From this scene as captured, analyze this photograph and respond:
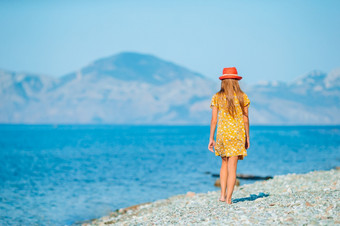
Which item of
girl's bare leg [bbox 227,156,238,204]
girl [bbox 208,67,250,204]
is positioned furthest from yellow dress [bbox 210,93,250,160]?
girl's bare leg [bbox 227,156,238,204]

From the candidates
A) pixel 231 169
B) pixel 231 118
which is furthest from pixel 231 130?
pixel 231 169

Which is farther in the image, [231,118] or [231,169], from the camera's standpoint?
[231,169]

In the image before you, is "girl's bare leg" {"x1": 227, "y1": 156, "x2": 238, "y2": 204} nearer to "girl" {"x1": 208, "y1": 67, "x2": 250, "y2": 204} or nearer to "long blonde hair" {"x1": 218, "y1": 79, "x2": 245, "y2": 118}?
"girl" {"x1": 208, "y1": 67, "x2": 250, "y2": 204}

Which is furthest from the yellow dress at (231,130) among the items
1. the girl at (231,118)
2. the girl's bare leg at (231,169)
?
the girl's bare leg at (231,169)

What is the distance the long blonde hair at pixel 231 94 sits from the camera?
974 cm

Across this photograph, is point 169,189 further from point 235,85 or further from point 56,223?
point 235,85

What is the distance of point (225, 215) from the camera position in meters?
9.00

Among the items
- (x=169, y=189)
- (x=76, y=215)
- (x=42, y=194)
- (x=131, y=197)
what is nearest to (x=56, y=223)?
(x=76, y=215)

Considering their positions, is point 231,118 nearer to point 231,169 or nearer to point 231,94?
point 231,94

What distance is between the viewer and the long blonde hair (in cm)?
974

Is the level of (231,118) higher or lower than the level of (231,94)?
lower

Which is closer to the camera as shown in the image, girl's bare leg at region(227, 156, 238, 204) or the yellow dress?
the yellow dress

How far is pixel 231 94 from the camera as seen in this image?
32.1 ft

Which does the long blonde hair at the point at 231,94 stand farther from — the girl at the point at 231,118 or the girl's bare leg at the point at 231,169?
the girl's bare leg at the point at 231,169
